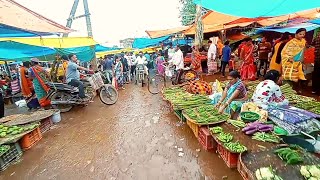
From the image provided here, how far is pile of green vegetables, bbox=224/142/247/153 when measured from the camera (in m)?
3.35

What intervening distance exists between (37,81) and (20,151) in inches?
139

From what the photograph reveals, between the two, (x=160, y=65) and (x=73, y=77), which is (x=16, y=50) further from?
(x=160, y=65)

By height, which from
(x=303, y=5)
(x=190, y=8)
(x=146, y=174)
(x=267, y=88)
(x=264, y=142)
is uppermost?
(x=190, y=8)

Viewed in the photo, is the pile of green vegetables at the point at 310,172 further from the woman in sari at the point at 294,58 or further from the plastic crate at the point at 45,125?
the plastic crate at the point at 45,125

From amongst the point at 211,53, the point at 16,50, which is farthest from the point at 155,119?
the point at 16,50

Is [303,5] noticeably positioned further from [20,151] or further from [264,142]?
[20,151]

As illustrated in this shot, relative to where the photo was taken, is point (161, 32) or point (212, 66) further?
point (161, 32)

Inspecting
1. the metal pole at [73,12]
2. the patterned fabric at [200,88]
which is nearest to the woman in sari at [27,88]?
the patterned fabric at [200,88]

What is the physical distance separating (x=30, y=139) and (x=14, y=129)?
0.42 meters

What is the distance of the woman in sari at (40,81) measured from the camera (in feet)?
24.7

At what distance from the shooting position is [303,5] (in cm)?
437

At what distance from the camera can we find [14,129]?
511 cm

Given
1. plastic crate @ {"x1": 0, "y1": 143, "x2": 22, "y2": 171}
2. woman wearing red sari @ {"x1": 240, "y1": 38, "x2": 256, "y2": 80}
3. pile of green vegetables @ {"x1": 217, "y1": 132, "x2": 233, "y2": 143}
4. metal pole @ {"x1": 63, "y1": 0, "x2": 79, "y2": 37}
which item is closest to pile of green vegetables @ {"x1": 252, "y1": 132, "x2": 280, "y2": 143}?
pile of green vegetables @ {"x1": 217, "y1": 132, "x2": 233, "y2": 143}

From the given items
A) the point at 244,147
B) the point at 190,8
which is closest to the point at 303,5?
the point at 244,147
